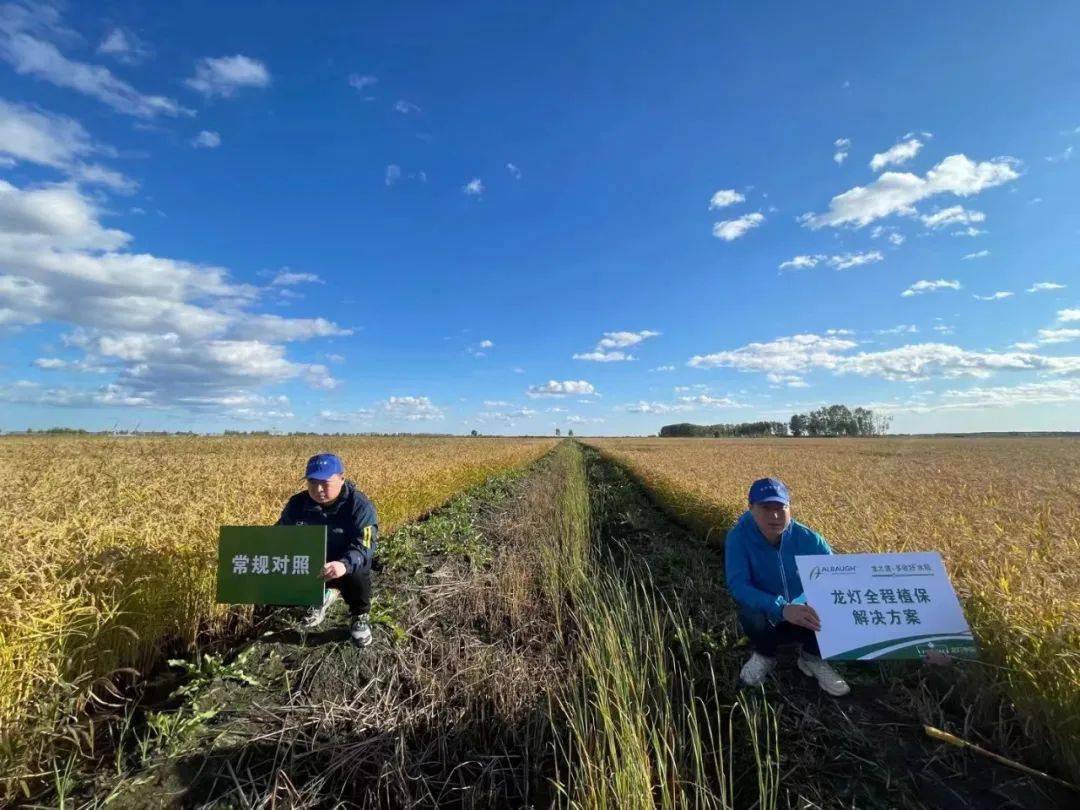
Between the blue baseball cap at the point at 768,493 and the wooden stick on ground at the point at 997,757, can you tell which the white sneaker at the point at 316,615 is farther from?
the wooden stick on ground at the point at 997,757

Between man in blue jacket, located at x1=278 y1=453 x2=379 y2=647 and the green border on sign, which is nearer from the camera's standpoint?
the green border on sign

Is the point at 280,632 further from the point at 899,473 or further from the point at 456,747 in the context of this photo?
the point at 899,473

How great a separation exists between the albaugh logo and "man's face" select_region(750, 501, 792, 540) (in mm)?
430

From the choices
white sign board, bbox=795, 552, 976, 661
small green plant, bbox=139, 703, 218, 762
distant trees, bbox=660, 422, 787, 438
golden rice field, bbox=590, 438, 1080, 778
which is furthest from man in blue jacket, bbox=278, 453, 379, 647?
distant trees, bbox=660, 422, 787, 438

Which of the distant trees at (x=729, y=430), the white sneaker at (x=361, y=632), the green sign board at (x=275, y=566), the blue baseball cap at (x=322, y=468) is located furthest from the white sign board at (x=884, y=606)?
the distant trees at (x=729, y=430)

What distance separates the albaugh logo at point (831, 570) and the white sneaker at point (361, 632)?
12.2 feet

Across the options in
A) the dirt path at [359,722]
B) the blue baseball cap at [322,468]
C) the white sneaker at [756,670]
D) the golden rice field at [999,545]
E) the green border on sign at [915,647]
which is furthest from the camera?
the blue baseball cap at [322,468]

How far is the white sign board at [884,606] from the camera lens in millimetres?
3299

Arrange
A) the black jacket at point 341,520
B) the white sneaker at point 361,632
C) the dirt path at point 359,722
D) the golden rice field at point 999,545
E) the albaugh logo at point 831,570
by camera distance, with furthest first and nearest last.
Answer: the black jacket at point 341,520
the white sneaker at point 361,632
the albaugh logo at point 831,570
the golden rice field at point 999,545
the dirt path at point 359,722

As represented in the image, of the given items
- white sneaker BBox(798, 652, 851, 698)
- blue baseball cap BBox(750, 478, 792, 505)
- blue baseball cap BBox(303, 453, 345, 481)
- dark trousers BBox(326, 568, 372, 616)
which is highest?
blue baseball cap BBox(303, 453, 345, 481)

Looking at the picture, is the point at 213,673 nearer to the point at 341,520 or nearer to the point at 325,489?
the point at 341,520

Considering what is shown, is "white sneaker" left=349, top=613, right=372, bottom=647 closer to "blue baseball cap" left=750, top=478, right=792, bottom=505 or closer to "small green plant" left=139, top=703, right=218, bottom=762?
"small green plant" left=139, top=703, right=218, bottom=762

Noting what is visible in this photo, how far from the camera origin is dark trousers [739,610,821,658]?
12.6 feet

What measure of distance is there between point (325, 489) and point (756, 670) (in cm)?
400
